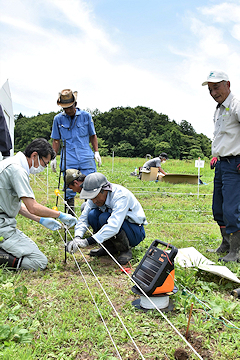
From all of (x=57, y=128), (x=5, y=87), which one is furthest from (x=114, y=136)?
(x=57, y=128)

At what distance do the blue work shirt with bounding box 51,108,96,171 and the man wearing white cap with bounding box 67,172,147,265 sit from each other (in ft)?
3.43

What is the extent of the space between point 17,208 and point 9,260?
49cm

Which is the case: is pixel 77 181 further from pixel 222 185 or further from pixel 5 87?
pixel 5 87

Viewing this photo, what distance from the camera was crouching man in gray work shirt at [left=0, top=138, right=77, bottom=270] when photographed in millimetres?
2533

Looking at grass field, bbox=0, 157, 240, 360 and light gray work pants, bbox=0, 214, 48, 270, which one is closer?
grass field, bbox=0, 157, 240, 360

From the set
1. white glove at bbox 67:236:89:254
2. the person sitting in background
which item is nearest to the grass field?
white glove at bbox 67:236:89:254

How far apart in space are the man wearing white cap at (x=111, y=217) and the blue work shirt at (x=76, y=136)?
104cm

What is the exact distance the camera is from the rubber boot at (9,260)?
2586 millimetres

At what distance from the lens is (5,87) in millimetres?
9414

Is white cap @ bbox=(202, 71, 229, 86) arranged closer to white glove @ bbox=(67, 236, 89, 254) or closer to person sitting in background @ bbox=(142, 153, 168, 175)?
white glove @ bbox=(67, 236, 89, 254)

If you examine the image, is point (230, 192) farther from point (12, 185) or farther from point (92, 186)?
point (12, 185)

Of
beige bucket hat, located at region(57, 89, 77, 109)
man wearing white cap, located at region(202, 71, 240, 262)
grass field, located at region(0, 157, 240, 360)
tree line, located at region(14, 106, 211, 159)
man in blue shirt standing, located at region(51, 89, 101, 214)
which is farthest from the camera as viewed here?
tree line, located at region(14, 106, 211, 159)

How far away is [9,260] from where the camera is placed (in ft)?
8.52

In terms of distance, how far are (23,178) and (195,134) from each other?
1944 inches
